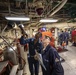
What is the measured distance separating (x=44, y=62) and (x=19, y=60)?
1563mm

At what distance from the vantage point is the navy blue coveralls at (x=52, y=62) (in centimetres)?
195

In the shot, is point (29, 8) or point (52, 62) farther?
point (29, 8)

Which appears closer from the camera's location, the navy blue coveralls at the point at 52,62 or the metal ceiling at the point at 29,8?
the navy blue coveralls at the point at 52,62

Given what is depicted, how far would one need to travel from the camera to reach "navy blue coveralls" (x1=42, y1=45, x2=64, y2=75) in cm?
195

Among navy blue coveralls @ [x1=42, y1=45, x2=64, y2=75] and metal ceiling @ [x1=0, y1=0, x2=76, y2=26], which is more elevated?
metal ceiling @ [x1=0, y1=0, x2=76, y2=26]

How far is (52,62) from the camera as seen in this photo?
200 cm

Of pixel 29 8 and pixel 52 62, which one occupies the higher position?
pixel 29 8

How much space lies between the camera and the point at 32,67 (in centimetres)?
338

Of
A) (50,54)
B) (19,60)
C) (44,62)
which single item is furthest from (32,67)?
(50,54)

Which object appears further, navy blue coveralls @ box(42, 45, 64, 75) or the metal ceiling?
the metal ceiling

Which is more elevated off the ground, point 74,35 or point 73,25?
point 73,25

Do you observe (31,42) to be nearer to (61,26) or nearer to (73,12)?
(73,12)

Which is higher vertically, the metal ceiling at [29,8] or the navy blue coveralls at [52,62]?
the metal ceiling at [29,8]

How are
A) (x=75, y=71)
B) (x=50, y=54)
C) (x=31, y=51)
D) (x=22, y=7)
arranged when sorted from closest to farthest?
(x=50, y=54)
(x=31, y=51)
(x=75, y=71)
(x=22, y=7)
